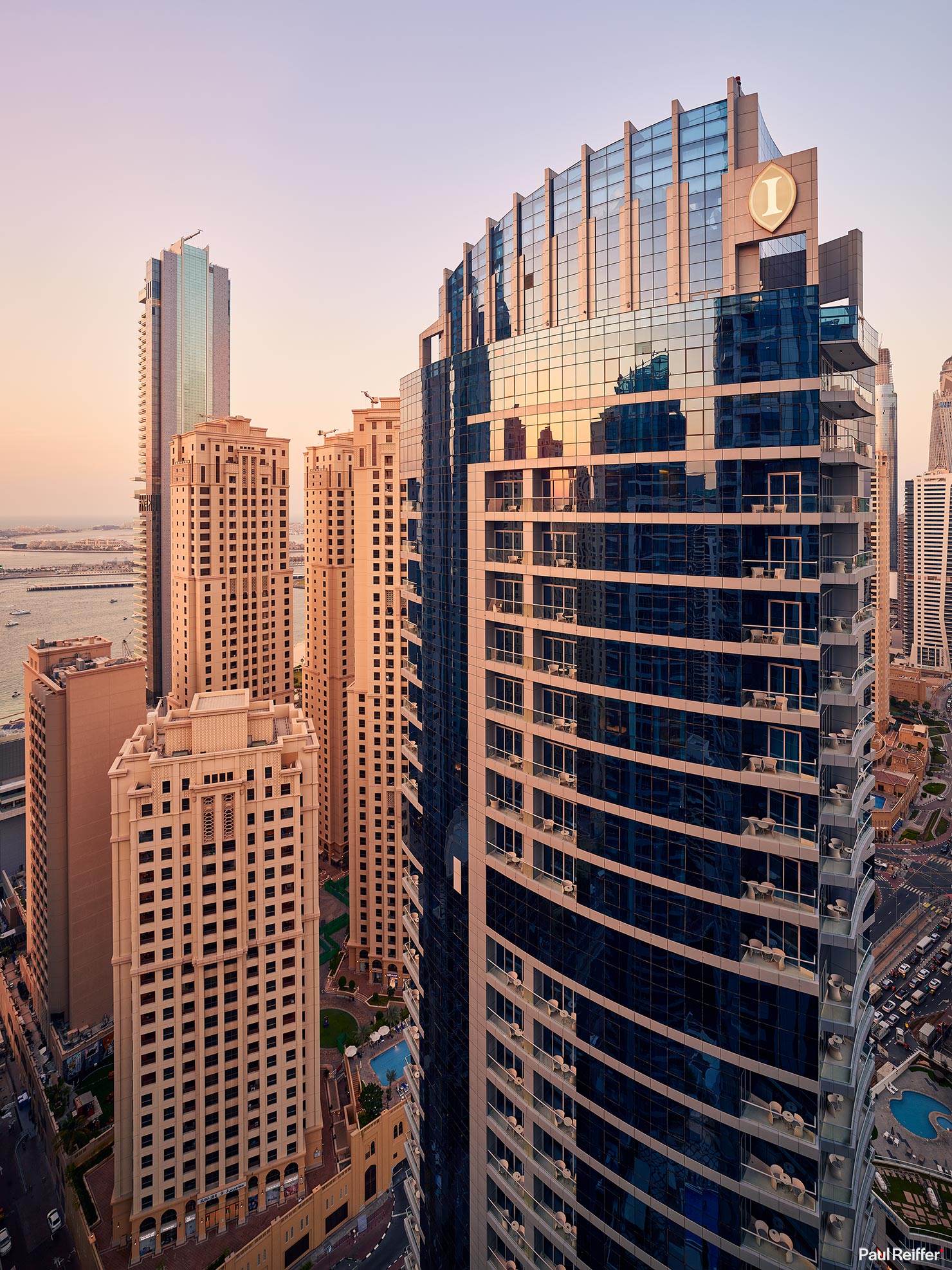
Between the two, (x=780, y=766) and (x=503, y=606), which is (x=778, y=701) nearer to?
(x=780, y=766)

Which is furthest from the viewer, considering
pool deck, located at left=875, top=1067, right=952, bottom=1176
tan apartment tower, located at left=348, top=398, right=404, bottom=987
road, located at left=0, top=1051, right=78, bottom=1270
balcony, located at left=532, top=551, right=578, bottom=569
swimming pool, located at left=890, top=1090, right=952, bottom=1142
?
tan apartment tower, located at left=348, top=398, right=404, bottom=987

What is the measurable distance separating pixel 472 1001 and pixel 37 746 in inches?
2177

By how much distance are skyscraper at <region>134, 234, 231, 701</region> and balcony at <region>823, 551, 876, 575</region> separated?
11809 cm

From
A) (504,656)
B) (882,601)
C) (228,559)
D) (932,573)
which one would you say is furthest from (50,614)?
(932,573)

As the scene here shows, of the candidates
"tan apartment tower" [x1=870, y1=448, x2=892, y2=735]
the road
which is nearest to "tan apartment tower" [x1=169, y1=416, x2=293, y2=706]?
the road

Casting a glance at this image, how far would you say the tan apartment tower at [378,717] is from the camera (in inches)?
2731

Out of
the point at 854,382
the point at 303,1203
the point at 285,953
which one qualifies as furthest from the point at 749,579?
the point at 303,1203

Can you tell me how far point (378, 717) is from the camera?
70062 mm

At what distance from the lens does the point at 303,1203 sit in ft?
157

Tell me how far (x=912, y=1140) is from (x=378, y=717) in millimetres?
61800

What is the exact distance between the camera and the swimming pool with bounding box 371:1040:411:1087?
59156 mm

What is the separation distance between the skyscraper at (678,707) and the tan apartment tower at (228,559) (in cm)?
6674

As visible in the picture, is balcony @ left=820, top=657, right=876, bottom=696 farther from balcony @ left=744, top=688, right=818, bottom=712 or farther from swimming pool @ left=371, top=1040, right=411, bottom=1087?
swimming pool @ left=371, top=1040, right=411, bottom=1087

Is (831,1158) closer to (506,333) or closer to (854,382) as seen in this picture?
(854,382)
